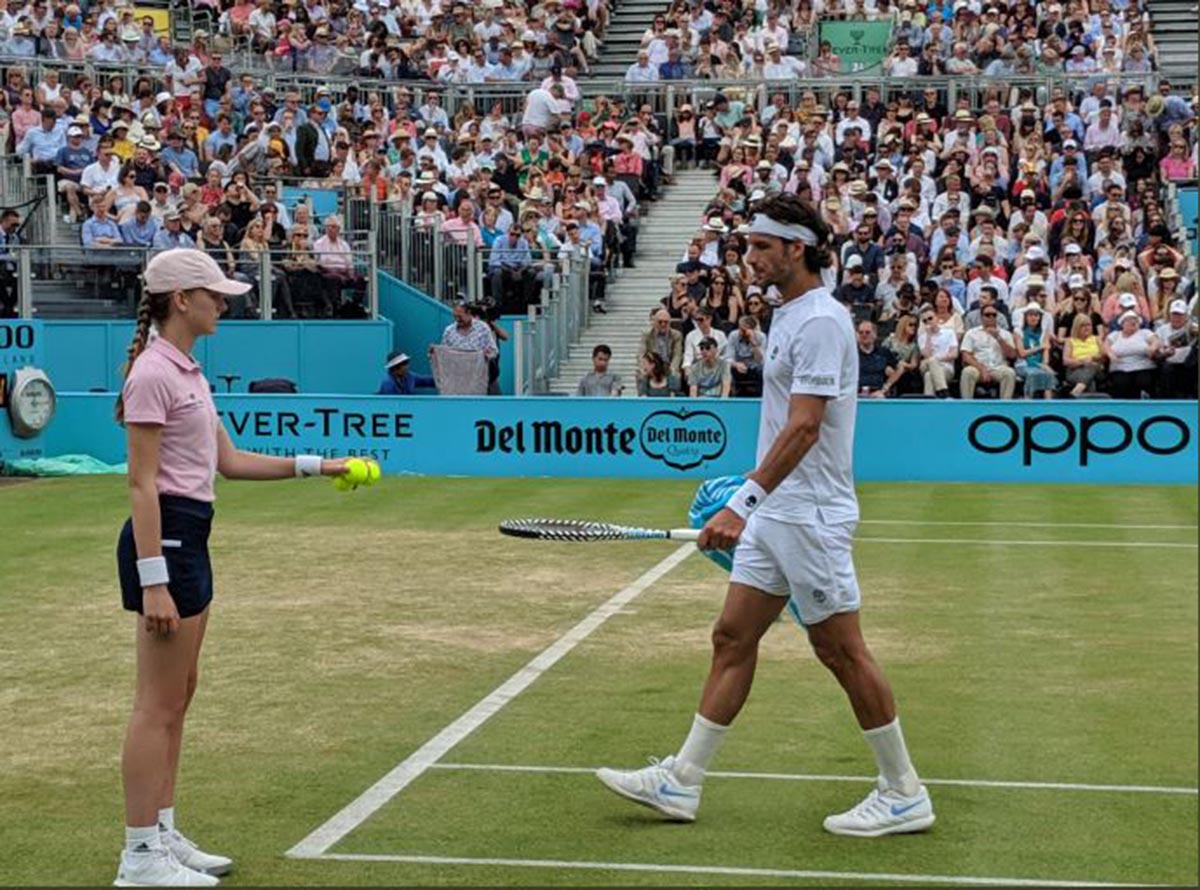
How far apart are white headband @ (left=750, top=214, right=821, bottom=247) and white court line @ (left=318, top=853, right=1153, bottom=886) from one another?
2196 millimetres

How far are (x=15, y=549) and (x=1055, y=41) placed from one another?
21711mm

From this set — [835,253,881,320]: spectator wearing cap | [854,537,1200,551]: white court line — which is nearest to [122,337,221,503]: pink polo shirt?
[854,537,1200,551]: white court line

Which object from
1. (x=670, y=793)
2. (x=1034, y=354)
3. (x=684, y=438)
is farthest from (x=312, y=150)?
(x=670, y=793)

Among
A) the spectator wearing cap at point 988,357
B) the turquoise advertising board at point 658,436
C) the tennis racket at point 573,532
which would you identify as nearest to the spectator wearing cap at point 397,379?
the turquoise advertising board at point 658,436

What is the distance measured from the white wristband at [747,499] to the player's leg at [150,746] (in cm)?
184

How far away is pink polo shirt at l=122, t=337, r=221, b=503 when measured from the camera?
702 cm

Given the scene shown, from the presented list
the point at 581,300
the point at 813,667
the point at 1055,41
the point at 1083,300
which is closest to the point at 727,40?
the point at 1055,41

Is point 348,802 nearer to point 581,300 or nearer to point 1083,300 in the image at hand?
point 1083,300

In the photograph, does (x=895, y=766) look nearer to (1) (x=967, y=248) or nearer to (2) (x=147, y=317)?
(2) (x=147, y=317)

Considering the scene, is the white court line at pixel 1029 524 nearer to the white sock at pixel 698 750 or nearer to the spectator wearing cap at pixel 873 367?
the spectator wearing cap at pixel 873 367

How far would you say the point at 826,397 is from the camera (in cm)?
766

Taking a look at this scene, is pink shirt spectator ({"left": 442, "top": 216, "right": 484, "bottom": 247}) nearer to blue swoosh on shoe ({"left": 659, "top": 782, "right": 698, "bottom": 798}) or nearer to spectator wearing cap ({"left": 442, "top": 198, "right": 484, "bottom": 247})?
spectator wearing cap ({"left": 442, "top": 198, "right": 484, "bottom": 247})

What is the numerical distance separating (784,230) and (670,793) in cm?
211

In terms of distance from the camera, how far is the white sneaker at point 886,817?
802cm
